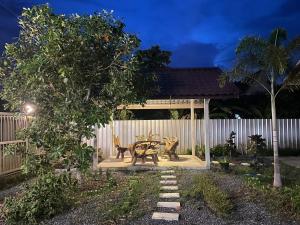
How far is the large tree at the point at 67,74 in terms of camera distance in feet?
25.4

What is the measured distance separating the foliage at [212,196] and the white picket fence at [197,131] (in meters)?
8.27


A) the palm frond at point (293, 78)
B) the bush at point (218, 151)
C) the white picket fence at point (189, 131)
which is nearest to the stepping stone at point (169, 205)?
the palm frond at point (293, 78)

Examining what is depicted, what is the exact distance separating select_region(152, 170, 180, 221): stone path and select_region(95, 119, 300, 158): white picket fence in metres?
6.94

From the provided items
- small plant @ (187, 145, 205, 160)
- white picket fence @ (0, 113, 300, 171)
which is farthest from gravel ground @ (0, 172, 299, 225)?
white picket fence @ (0, 113, 300, 171)

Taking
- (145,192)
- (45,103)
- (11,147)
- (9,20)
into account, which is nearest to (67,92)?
(45,103)

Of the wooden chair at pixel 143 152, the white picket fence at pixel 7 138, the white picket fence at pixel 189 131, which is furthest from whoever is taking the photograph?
the white picket fence at pixel 189 131

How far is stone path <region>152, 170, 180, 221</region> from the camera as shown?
264 inches

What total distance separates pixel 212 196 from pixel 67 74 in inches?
148

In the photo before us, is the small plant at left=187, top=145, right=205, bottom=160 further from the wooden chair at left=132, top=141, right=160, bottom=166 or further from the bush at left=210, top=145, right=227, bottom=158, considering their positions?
the wooden chair at left=132, top=141, right=160, bottom=166

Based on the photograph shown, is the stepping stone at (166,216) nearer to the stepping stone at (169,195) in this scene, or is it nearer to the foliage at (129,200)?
the foliage at (129,200)

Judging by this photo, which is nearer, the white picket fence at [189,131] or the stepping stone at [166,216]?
the stepping stone at [166,216]

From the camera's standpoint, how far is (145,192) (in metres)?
8.69

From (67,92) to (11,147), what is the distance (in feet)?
5.33

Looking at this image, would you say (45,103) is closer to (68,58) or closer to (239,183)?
(68,58)
